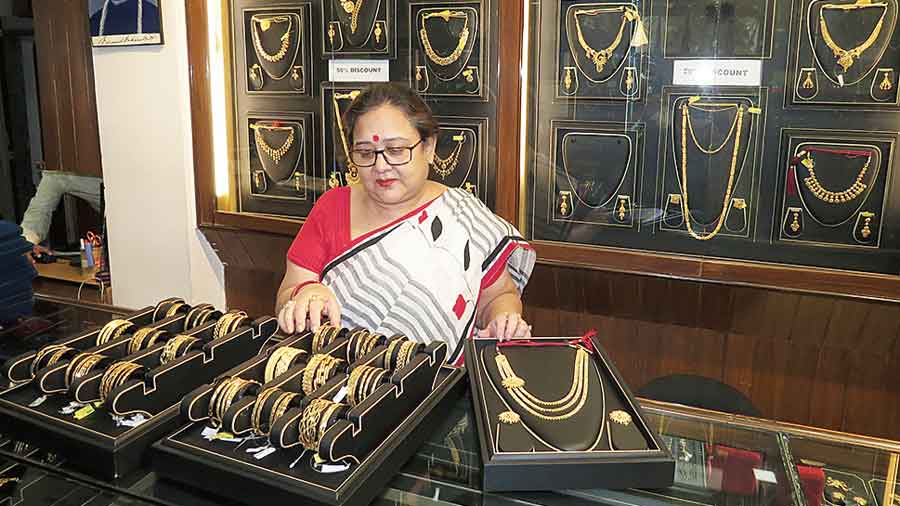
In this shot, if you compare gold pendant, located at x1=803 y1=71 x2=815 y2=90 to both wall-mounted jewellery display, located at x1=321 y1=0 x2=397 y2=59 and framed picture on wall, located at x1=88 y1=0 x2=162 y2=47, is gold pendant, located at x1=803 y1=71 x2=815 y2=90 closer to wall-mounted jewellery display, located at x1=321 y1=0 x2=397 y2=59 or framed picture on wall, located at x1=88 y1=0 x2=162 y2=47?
wall-mounted jewellery display, located at x1=321 y1=0 x2=397 y2=59

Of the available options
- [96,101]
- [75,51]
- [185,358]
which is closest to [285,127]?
[96,101]

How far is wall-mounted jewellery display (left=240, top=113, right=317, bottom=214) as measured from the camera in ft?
11.1

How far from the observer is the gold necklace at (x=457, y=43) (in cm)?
290

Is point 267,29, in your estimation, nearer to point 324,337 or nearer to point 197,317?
point 197,317

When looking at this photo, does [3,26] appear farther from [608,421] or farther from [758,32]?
[608,421]

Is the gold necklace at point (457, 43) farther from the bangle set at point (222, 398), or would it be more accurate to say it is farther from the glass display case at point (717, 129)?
the bangle set at point (222, 398)

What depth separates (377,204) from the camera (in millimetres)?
1933

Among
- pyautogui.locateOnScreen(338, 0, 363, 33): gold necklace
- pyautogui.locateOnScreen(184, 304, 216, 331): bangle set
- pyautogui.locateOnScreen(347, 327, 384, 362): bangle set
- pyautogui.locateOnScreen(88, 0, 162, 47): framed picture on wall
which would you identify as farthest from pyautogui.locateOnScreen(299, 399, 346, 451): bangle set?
pyautogui.locateOnScreen(88, 0, 162, 47): framed picture on wall

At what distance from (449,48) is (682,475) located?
229cm

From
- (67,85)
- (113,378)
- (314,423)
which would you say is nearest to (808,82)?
(314,423)

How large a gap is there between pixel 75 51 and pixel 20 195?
67.3 inches

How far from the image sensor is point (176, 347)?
116cm

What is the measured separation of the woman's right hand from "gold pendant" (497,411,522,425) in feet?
1.58

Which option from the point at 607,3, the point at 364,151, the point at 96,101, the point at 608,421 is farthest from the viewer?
the point at 96,101
